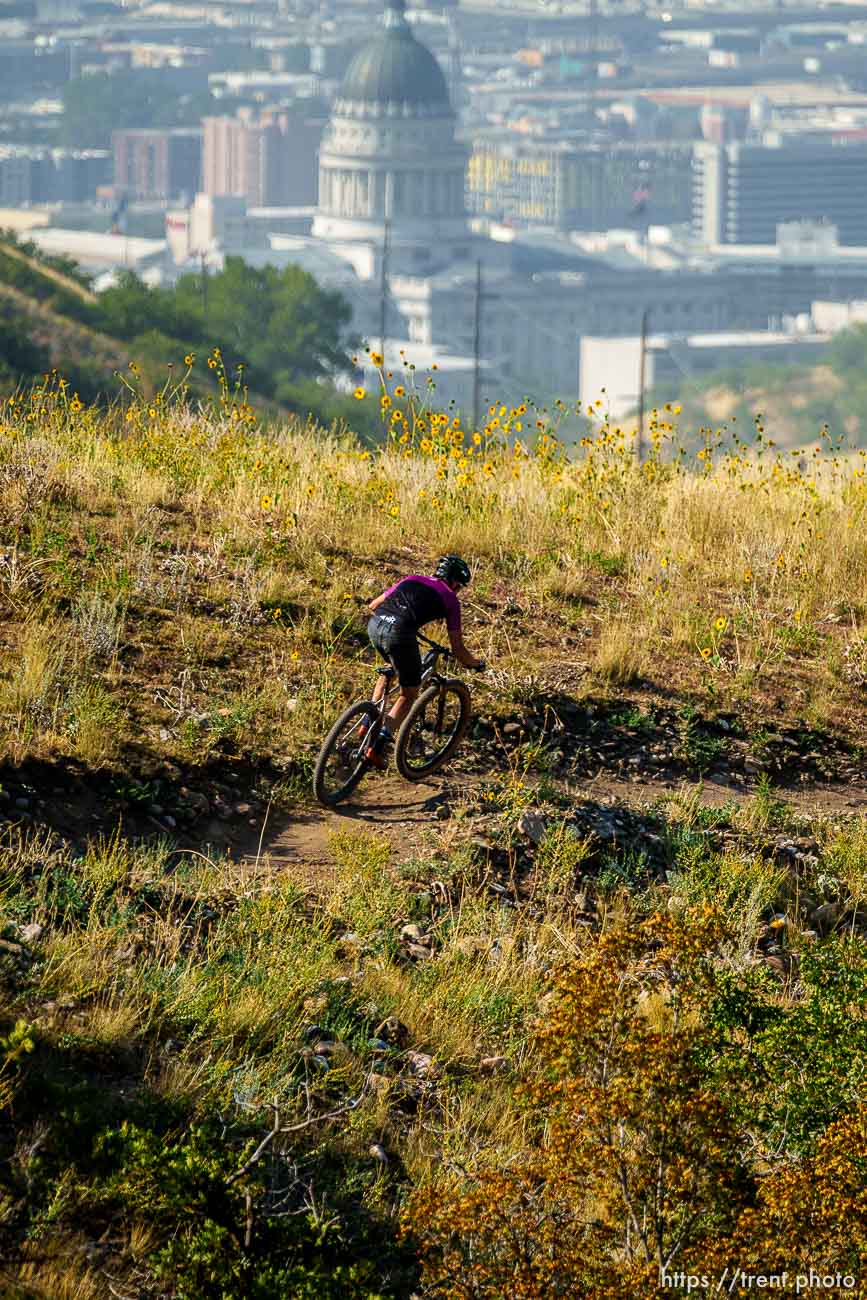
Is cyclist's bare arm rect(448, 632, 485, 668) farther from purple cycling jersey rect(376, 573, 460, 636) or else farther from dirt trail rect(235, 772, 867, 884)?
dirt trail rect(235, 772, 867, 884)

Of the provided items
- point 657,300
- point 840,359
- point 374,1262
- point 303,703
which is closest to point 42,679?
point 303,703

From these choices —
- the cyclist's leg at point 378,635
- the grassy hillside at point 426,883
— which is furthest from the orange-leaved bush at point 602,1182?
the cyclist's leg at point 378,635

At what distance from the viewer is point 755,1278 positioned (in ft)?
17.1

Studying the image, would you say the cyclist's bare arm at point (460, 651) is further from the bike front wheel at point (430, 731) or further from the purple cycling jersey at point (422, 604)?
the bike front wheel at point (430, 731)

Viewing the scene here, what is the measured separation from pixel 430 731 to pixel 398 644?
790mm

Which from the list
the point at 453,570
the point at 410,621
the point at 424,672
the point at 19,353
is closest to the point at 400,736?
the point at 424,672

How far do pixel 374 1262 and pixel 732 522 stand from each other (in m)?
7.80

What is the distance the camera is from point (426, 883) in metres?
8.09

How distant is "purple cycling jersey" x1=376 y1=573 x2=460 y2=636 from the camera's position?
348 inches

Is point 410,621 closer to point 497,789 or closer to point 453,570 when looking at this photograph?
point 453,570

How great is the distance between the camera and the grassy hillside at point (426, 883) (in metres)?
5.51

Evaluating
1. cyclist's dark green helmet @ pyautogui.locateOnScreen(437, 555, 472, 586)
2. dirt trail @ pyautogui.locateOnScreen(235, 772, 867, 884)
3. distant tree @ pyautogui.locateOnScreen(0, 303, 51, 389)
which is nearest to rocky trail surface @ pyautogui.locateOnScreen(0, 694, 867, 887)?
dirt trail @ pyautogui.locateOnScreen(235, 772, 867, 884)

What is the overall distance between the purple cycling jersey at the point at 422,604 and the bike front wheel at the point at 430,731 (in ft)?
1.29

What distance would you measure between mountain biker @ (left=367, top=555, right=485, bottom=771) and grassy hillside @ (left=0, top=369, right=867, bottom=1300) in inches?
16.7
